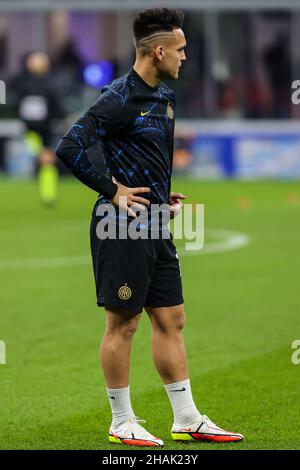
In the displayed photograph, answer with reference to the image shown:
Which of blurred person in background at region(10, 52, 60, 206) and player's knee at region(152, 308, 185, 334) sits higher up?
blurred person in background at region(10, 52, 60, 206)

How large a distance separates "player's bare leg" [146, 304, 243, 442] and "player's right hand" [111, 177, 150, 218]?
1.89 ft

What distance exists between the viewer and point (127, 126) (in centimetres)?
635

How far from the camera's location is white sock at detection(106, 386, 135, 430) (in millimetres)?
6566

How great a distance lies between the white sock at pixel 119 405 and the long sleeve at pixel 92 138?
3.43 ft

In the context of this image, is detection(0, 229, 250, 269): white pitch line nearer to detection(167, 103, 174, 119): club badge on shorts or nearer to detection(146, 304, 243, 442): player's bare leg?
detection(146, 304, 243, 442): player's bare leg

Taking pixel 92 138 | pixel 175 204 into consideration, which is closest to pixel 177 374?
pixel 175 204

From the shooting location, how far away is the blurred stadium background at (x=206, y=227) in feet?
25.1

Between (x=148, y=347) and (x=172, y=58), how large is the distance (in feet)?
11.7

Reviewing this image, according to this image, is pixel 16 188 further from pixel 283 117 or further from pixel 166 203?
pixel 166 203

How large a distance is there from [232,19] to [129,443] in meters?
28.9

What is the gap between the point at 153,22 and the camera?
6355 mm

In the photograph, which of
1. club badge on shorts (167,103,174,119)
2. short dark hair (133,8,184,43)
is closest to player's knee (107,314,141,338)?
club badge on shorts (167,103,174,119)

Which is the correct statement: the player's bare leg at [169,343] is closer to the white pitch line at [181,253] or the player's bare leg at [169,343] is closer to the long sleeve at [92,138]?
the long sleeve at [92,138]

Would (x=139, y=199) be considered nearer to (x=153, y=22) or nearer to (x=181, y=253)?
(x=153, y=22)
